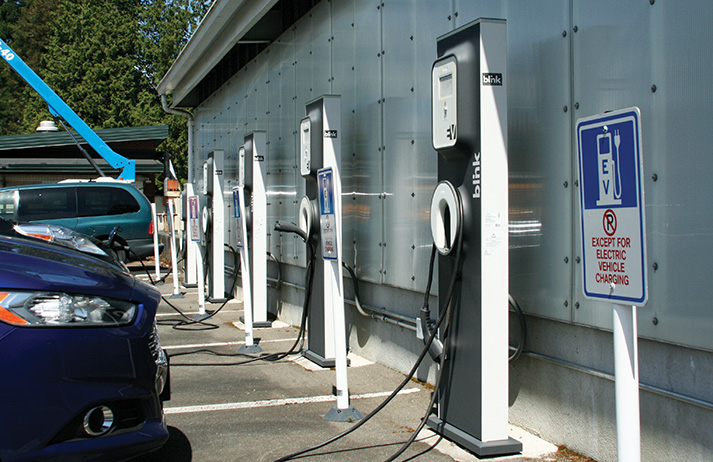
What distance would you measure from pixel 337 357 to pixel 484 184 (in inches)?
70.2

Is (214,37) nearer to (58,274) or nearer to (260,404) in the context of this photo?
(260,404)

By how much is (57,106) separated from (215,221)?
12039 millimetres

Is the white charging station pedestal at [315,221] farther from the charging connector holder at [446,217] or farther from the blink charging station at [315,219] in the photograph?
the charging connector holder at [446,217]

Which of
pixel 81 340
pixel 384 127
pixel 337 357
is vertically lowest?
pixel 337 357

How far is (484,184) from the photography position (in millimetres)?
4223

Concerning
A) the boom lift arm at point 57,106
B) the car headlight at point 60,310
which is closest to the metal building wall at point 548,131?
the car headlight at point 60,310

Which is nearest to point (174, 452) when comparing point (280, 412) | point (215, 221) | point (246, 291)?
point (280, 412)

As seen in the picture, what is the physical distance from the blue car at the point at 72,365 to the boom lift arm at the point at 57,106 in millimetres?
18593

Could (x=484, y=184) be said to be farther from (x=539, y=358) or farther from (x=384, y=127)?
(x=384, y=127)

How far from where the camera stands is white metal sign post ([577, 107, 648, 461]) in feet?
7.82

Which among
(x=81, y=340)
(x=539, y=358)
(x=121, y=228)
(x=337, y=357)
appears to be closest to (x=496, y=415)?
(x=539, y=358)

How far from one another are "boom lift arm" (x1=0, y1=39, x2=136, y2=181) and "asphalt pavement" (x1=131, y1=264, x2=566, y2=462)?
15.1 m

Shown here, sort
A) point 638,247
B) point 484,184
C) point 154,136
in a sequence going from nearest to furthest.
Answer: point 638,247 → point 484,184 → point 154,136

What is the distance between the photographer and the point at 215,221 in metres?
11.8
